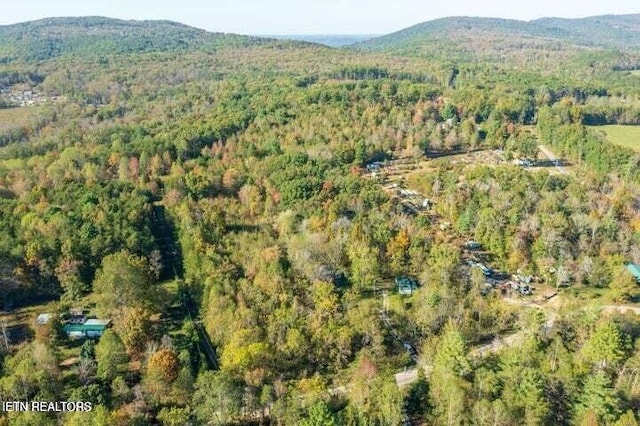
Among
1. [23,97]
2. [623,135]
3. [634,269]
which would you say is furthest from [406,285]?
[23,97]

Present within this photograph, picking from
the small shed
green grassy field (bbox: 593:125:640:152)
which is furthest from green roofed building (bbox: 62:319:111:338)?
green grassy field (bbox: 593:125:640:152)

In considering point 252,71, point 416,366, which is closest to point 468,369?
point 416,366

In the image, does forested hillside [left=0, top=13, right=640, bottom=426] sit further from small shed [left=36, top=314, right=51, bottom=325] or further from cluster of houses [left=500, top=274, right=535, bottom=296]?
small shed [left=36, top=314, right=51, bottom=325]

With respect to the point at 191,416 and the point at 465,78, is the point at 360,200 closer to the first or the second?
the point at 191,416

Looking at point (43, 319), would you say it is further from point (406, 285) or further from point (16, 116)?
point (16, 116)

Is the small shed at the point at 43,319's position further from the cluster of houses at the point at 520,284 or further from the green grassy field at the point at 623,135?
the green grassy field at the point at 623,135

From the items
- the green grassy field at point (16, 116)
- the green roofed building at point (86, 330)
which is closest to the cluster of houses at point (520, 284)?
the green roofed building at point (86, 330)
